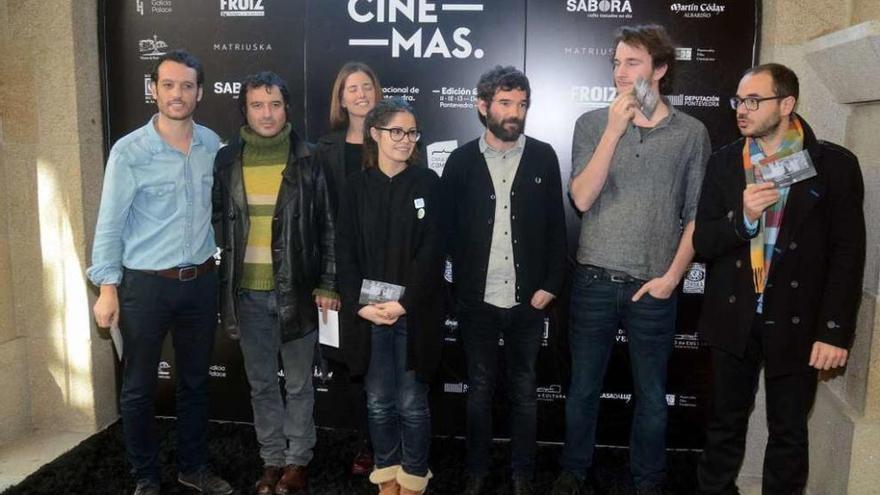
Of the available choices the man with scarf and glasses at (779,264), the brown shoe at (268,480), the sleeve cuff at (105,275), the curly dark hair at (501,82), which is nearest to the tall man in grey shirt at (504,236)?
the curly dark hair at (501,82)

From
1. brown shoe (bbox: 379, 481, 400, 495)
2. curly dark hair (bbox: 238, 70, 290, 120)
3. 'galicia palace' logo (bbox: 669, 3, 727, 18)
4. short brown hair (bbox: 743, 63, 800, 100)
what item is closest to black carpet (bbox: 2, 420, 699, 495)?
brown shoe (bbox: 379, 481, 400, 495)

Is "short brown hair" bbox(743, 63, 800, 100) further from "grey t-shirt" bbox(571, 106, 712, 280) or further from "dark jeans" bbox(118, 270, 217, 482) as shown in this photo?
"dark jeans" bbox(118, 270, 217, 482)

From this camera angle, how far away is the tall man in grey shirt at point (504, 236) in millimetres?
2830

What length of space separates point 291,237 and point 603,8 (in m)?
2.00

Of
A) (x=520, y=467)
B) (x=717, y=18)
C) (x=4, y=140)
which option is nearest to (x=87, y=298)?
(x=4, y=140)

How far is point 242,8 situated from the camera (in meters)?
3.67

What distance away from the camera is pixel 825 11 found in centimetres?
308

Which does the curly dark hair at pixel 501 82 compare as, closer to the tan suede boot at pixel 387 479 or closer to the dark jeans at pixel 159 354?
the dark jeans at pixel 159 354

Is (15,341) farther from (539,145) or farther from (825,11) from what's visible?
(825,11)

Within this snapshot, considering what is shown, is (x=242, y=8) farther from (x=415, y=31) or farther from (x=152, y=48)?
(x=415, y=31)

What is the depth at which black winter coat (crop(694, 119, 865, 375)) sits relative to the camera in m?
2.35

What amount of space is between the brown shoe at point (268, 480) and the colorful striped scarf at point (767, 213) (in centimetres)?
224

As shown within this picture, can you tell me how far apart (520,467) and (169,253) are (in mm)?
1812

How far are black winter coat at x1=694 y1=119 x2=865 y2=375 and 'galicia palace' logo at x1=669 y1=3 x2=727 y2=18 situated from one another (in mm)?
1229
